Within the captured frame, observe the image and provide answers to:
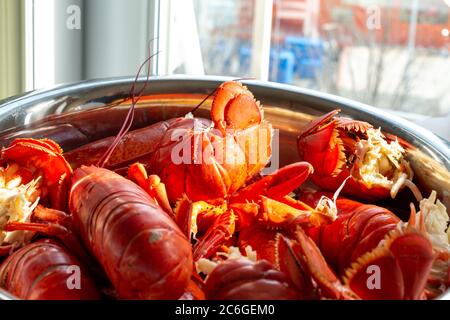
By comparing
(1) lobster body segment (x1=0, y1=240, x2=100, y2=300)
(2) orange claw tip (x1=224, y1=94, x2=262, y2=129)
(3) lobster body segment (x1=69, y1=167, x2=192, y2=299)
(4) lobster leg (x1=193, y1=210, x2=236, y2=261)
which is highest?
(2) orange claw tip (x1=224, y1=94, x2=262, y2=129)

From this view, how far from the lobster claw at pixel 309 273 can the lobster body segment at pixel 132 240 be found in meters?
0.11

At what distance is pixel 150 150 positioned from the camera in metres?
0.94

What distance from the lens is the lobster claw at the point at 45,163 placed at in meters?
0.83

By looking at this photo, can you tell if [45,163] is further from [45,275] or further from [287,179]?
[287,179]

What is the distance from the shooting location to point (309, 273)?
0.58m

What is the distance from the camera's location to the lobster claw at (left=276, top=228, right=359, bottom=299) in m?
0.57

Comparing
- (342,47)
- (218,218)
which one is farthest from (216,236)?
(342,47)

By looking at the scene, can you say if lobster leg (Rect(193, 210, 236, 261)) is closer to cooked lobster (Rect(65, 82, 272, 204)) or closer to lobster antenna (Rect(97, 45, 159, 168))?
cooked lobster (Rect(65, 82, 272, 204))

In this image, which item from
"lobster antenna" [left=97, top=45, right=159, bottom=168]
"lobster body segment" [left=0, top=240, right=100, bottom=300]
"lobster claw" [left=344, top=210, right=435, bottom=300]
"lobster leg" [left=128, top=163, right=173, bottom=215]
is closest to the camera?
"lobster claw" [left=344, top=210, right=435, bottom=300]

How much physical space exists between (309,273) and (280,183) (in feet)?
0.95

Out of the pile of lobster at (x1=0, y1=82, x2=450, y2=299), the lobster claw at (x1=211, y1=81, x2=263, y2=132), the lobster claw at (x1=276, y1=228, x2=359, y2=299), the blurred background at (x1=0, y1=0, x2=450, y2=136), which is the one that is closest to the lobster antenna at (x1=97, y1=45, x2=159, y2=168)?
the pile of lobster at (x1=0, y1=82, x2=450, y2=299)

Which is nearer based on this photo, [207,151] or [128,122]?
[207,151]

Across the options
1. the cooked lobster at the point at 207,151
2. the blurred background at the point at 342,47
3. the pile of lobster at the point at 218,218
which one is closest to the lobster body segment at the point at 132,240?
the pile of lobster at the point at 218,218

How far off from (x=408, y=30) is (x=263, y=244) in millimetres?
2272
